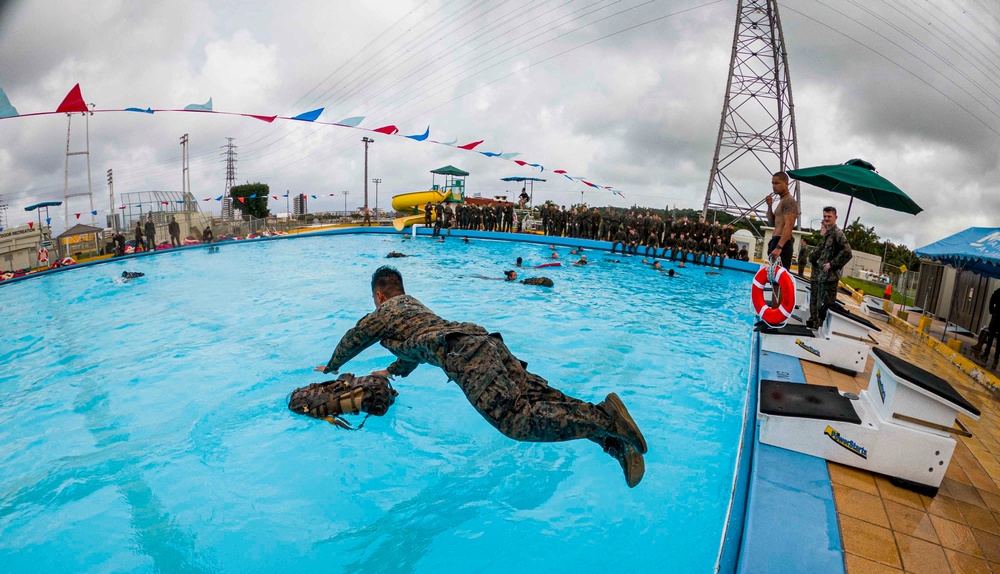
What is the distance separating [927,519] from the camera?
2.86 m

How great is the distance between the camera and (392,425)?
4730mm

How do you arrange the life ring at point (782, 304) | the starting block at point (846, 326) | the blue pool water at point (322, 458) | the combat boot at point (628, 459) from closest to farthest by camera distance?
the combat boot at point (628, 459) < the blue pool water at point (322, 458) < the life ring at point (782, 304) < the starting block at point (846, 326)

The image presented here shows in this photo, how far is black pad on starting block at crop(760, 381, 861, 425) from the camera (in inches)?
133

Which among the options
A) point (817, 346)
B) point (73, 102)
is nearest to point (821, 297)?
point (817, 346)

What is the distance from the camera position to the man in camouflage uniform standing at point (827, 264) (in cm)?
580

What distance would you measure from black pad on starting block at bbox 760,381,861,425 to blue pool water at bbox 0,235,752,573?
81 cm

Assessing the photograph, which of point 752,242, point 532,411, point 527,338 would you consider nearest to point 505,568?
point 532,411

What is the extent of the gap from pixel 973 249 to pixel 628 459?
7.69 metres

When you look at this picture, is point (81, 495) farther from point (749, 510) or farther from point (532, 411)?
point (749, 510)

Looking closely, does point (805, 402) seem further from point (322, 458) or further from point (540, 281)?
point (540, 281)

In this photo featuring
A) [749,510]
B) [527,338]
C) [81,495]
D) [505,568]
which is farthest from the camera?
[527,338]

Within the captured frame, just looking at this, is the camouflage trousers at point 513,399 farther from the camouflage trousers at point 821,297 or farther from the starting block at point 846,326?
the camouflage trousers at point 821,297

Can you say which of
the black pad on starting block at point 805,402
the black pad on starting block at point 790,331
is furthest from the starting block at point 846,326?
the black pad on starting block at point 805,402

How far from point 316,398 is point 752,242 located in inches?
740
